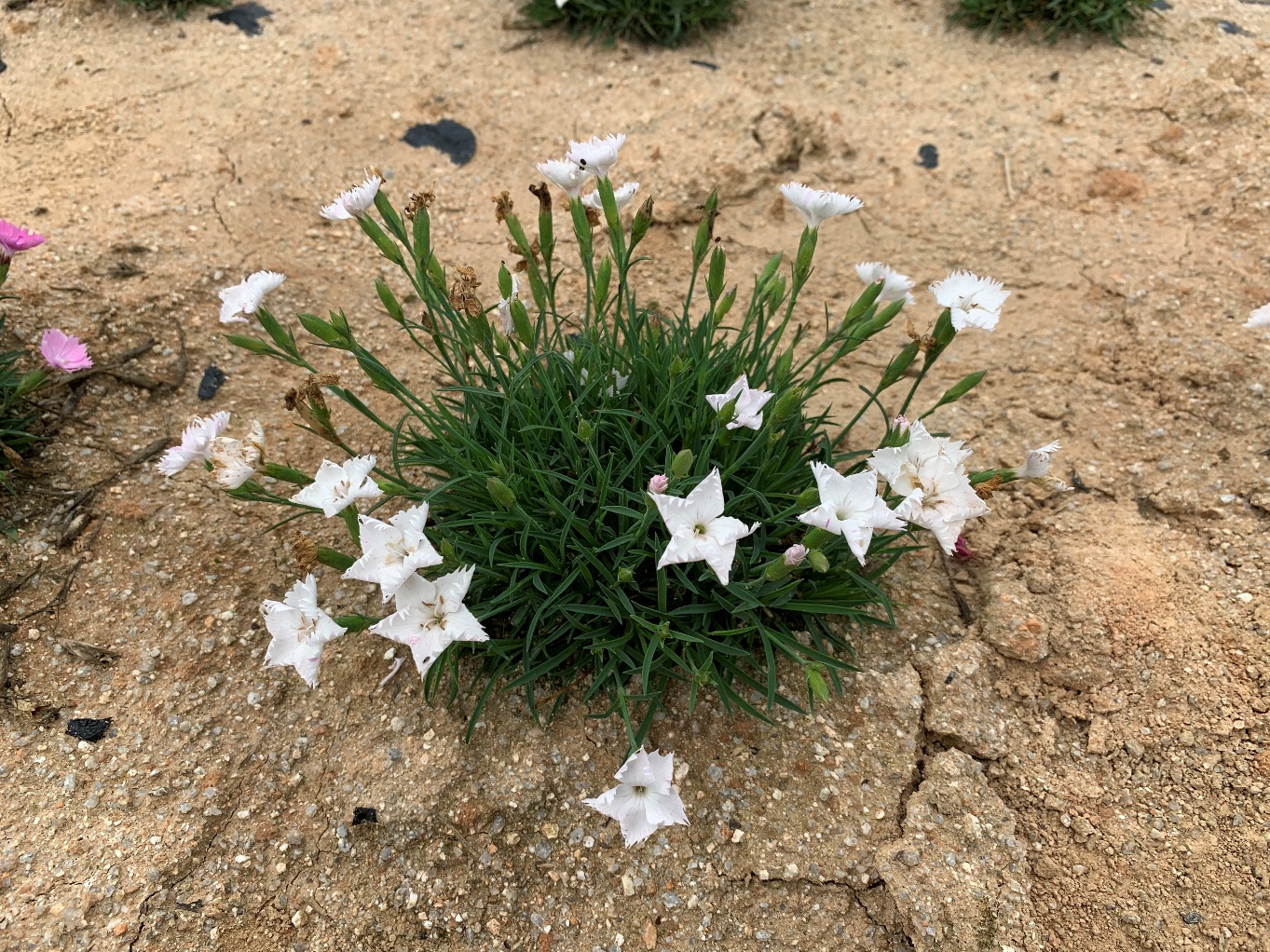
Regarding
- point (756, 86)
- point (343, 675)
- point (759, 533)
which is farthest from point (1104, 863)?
point (756, 86)

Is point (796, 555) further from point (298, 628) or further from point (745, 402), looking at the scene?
point (298, 628)

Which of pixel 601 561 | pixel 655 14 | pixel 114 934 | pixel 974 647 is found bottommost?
pixel 114 934

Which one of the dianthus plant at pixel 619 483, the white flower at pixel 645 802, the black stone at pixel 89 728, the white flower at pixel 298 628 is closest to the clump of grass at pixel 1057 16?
the dianthus plant at pixel 619 483

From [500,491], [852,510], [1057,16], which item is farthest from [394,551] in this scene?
[1057,16]

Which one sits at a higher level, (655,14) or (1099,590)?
(655,14)

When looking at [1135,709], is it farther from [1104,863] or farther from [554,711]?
[554,711]

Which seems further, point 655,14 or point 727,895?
point 655,14
